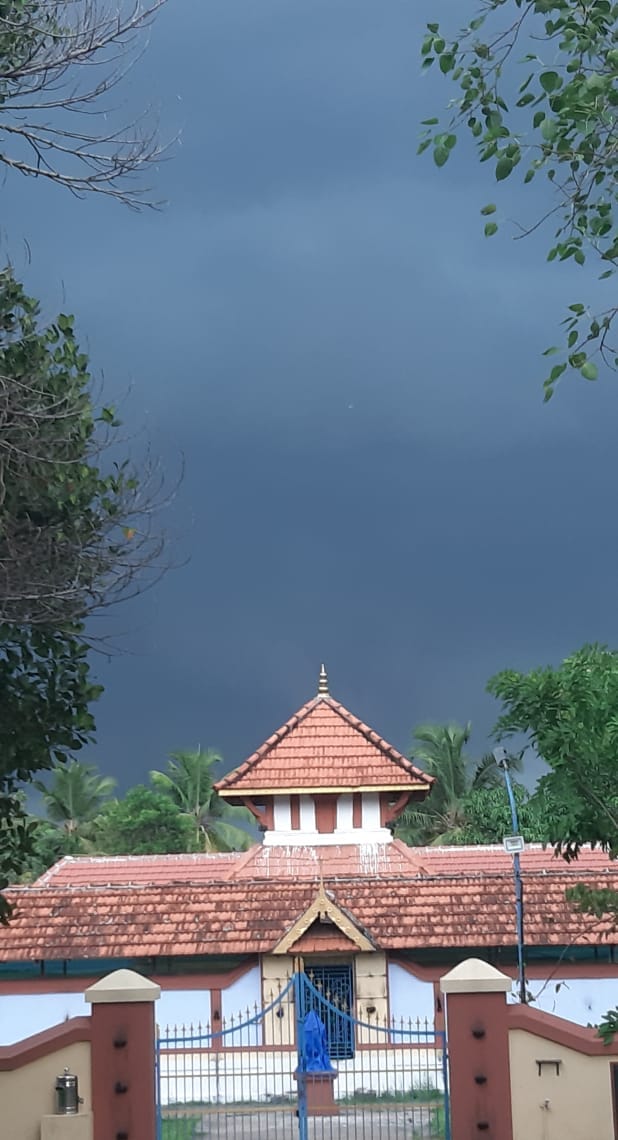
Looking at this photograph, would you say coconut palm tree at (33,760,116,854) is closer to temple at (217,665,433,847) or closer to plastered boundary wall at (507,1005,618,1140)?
temple at (217,665,433,847)

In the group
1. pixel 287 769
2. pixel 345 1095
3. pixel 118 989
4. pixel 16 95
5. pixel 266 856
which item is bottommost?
pixel 345 1095

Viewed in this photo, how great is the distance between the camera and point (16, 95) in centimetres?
861

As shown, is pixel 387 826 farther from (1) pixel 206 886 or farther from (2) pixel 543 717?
(2) pixel 543 717

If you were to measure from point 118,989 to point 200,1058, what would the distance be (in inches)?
311

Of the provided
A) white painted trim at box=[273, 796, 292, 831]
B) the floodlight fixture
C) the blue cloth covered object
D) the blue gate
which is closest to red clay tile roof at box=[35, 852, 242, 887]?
white painted trim at box=[273, 796, 292, 831]

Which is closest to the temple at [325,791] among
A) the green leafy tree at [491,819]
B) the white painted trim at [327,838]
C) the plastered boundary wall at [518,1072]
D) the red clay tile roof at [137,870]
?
the white painted trim at [327,838]

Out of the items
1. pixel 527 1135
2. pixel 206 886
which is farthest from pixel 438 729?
pixel 527 1135

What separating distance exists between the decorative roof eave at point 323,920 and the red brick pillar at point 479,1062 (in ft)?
27.1

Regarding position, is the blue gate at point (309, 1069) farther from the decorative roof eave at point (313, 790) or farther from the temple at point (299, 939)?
the decorative roof eave at point (313, 790)

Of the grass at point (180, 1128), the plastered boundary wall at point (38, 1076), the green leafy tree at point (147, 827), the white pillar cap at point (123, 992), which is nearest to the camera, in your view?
the plastered boundary wall at point (38, 1076)

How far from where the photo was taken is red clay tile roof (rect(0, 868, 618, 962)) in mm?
19406

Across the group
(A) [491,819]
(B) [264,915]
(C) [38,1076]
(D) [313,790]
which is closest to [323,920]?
(B) [264,915]

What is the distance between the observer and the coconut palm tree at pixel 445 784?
142ft

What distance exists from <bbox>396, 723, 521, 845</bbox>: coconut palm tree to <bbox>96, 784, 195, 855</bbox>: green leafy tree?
761 centimetres
